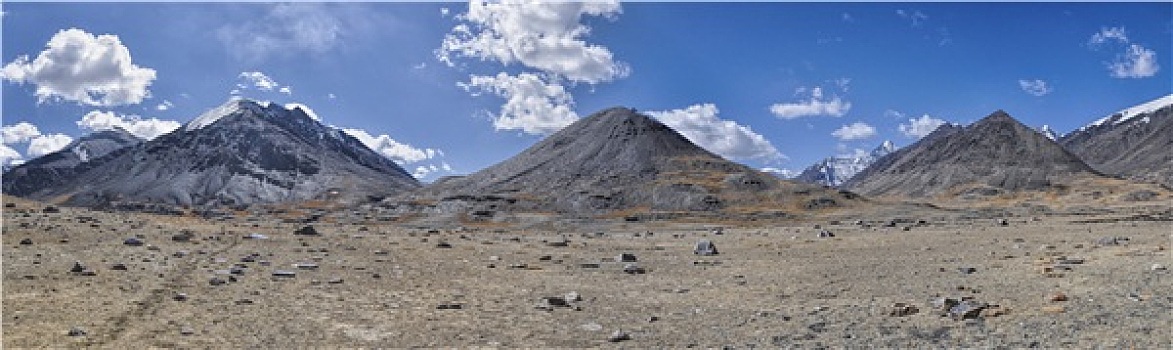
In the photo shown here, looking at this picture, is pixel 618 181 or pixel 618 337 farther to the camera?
pixel 618 181

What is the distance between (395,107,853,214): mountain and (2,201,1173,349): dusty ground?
81666 mm

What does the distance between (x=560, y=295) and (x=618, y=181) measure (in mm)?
113274

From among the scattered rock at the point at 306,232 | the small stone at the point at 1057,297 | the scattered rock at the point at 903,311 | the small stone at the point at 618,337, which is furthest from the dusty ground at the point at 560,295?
the scattered rock at the point at 306,232

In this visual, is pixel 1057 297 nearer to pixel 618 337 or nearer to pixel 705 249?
pixel 618 337

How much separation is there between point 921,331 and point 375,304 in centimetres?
1316

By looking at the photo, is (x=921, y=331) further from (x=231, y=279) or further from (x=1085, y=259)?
(x=231, y=279)

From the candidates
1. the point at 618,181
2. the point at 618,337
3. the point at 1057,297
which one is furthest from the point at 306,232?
the point at 618,181

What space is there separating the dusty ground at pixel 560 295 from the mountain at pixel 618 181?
8167 centimetres

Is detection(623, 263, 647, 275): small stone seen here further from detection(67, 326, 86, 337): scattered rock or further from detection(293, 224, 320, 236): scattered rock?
detection(293, 224, 320, 236): scattered rock

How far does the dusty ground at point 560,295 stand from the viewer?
1549 centimetres

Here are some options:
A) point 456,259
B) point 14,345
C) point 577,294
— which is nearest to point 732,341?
point 577,294

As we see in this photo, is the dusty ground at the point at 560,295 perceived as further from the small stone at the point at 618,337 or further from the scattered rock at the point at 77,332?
the small stone at the point at 618,337

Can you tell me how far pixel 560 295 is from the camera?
2305cm

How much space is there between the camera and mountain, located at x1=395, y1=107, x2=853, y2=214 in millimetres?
120938
